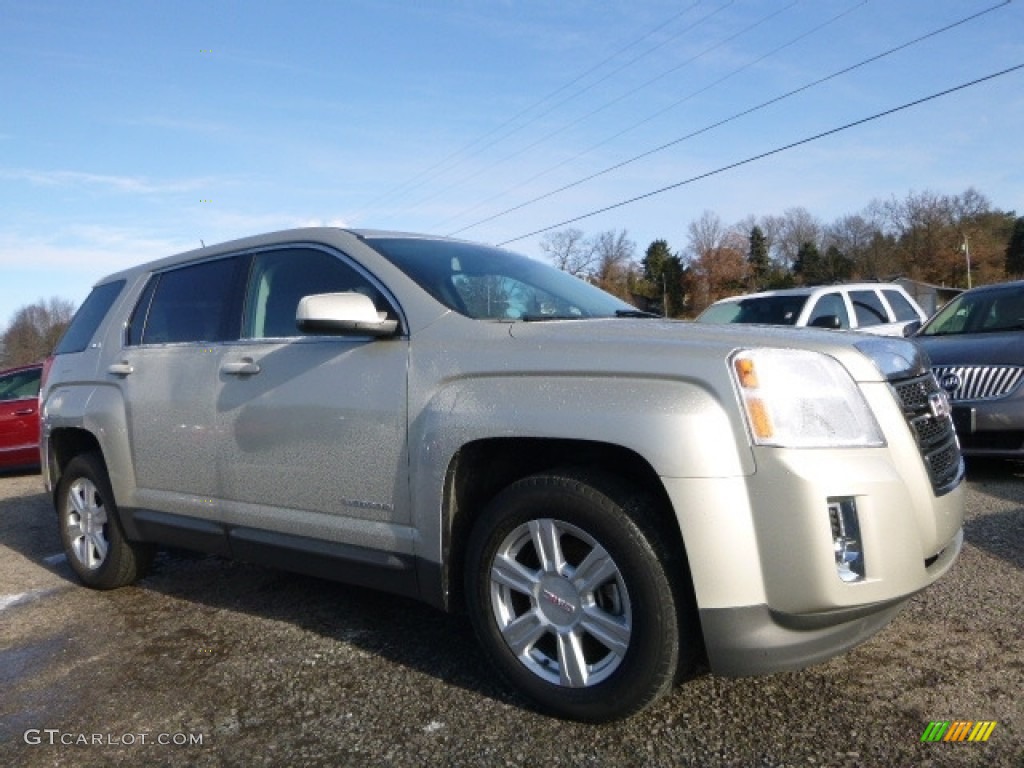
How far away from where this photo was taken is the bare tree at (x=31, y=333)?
73312mm

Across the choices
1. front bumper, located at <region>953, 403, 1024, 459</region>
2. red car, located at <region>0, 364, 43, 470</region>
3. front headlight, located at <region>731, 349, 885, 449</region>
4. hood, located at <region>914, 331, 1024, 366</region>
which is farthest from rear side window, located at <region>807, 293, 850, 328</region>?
red car, located at <region>0, 364, 43, 470</region>

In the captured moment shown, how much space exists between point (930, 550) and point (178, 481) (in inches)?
131

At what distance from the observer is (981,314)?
7.38 meters

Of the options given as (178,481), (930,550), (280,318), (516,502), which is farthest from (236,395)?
(930,550)

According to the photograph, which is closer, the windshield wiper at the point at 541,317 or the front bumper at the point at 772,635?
the front bumper at the point at 772,635

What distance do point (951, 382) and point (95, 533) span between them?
5977mm

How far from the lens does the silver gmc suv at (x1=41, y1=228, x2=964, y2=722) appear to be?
2.41 m

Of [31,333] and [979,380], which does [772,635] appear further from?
[31,333]

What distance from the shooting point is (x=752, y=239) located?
88562 mm

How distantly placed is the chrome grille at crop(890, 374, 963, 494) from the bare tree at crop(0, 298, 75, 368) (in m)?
75.3

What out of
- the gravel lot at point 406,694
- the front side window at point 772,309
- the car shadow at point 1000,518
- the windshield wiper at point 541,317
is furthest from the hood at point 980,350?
the windshield wiper at point 541,317

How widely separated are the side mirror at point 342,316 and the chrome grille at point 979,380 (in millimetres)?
4718
